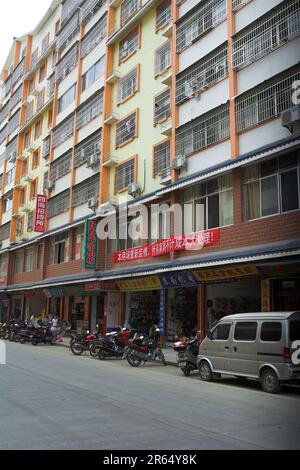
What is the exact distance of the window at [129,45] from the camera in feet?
83.6

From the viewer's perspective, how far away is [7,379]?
1108 cm

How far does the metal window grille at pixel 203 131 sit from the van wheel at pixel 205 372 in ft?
28.2

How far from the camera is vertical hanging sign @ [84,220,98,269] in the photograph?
2500 centimetres

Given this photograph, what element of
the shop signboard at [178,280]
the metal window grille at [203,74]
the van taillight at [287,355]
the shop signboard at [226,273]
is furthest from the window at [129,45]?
the van taillight at [287,355]

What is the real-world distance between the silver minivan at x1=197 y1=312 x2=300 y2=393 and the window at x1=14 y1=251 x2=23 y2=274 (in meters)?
28.7

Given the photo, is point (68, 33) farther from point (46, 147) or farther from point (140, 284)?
point (140, 284)

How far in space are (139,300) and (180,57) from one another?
11742 mm

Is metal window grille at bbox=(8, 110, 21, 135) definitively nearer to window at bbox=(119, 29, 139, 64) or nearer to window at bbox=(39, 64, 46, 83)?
window at bbox=(39, 64, 46, 83)

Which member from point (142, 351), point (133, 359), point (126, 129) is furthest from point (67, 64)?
point (133, 359)

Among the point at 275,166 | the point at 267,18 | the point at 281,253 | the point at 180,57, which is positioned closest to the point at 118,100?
the point at 180,57

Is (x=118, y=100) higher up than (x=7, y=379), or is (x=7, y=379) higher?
(x=118, y=100)

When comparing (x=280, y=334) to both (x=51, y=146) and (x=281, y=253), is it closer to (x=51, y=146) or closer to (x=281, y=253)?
(x=281, y=253)

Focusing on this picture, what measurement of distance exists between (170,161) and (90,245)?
280 inches

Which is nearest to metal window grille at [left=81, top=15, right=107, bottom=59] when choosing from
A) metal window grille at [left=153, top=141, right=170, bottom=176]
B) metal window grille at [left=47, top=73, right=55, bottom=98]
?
metal window grille at [left=47, top=73, right=55, bottom=98]
